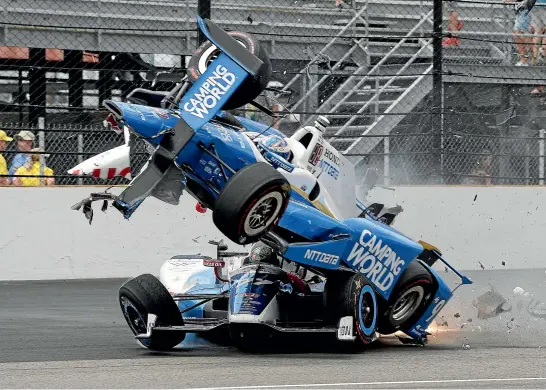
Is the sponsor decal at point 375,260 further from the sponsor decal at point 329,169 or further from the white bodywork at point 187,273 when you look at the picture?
the white bodywork at point 187,273

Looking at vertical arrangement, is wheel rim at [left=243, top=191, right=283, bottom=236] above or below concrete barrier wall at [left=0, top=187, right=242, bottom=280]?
above

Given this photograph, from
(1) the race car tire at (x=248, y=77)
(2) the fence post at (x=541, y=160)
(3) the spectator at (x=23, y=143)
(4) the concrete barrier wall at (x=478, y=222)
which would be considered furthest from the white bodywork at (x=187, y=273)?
(2) the fence post at (x=541, y=160)

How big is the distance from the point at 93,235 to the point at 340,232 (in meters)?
5.46

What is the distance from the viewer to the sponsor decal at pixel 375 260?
315 inches

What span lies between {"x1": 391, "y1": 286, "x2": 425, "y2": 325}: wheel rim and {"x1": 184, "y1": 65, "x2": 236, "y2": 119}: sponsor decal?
195 cm

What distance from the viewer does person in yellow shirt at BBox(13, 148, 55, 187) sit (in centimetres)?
1282

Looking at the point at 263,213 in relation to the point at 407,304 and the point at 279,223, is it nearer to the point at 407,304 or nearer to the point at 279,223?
the point at 279,223

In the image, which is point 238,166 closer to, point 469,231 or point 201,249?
point 201,249

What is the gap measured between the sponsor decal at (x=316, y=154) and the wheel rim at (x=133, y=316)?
1.48 metres

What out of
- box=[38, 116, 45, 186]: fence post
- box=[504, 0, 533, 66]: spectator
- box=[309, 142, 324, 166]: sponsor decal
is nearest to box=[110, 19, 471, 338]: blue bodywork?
box=[309, 142, 324, 166]: sponsor decal

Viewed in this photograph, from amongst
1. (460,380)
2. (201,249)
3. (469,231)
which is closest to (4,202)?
(201,249)

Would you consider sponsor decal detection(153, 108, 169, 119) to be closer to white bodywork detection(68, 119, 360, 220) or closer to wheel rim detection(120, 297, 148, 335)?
white bodywork detection(68, 119, 360, 220)

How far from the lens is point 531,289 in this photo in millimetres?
12125

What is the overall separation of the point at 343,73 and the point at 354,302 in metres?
6.30
